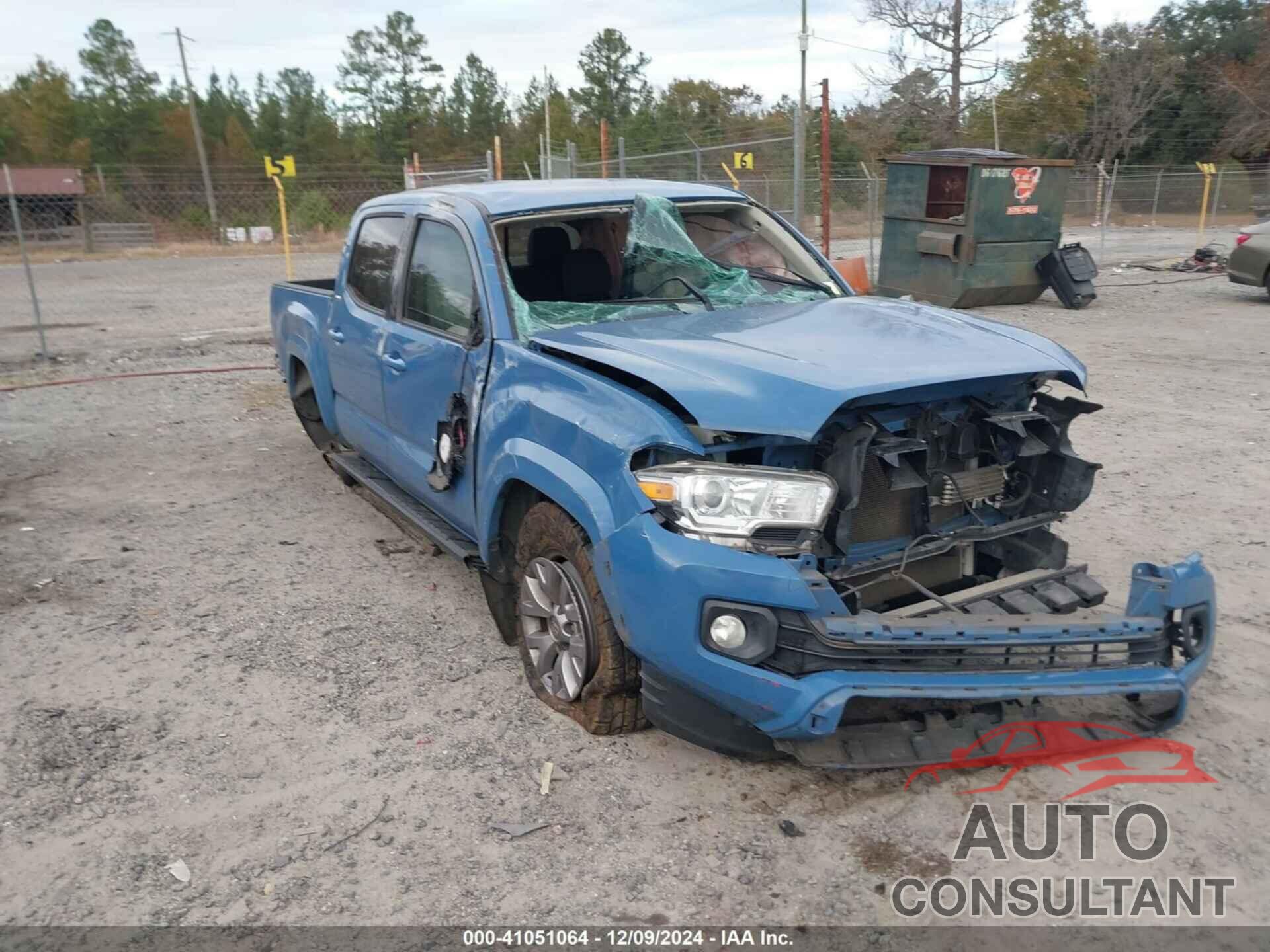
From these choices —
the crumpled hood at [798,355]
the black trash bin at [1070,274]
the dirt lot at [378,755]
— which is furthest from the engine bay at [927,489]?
the black trash bin at [1070,274]

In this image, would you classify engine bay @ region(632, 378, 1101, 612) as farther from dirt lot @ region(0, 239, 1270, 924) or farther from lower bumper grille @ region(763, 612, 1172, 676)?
dirt lot @ region(0, 239, 1270, 924)

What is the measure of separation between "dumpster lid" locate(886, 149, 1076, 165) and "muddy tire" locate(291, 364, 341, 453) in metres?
9.38

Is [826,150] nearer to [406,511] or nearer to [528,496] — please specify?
[406,511]

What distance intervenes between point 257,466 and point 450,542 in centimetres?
340

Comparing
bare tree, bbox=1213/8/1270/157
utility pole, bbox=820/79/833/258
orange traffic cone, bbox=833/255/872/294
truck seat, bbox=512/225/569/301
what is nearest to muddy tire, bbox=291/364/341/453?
truck seat, bbox=512/225/569/301

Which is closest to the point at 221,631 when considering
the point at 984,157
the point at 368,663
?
the point at 368,663

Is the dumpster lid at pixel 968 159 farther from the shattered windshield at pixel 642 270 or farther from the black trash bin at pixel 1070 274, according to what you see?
the shattered windshield at pixel 642 270

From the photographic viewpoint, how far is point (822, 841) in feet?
9.91

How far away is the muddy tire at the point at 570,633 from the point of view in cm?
335

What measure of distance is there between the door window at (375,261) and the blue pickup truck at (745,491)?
217 mm

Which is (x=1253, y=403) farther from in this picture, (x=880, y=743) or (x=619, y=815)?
(x=619, y=815)

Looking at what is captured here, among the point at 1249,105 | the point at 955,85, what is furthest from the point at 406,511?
the point at 1249,105

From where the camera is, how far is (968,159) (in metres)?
13.0

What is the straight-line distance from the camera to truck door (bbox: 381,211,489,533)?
13.5 feet
